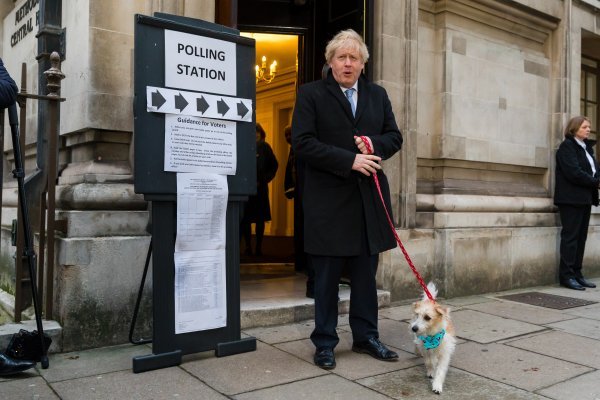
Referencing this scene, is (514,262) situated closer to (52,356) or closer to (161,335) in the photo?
(161,335)

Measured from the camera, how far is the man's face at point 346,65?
152 inches

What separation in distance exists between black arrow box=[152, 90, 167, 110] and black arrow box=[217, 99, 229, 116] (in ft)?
1.35

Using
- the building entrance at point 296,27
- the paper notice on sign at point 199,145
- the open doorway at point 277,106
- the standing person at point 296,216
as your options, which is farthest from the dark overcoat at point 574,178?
the paper notice on sign at point 199,145

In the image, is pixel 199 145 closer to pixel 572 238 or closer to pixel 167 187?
pixel 167 187

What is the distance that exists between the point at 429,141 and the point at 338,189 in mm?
3021

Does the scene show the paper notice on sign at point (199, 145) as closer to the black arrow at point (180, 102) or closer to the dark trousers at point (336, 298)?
the black arrow at point (180, 102)

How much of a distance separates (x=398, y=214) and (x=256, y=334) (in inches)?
84.9

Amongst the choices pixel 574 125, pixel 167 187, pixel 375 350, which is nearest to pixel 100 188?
pixel 167 187

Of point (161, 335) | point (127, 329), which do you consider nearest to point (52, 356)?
point (127, 329)

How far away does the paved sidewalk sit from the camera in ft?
11.0

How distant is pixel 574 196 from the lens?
23.7ft

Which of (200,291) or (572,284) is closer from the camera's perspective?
(200,291)

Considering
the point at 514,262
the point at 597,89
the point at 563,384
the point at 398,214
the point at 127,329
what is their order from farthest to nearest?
1. the point at 597,89
2. the point at 514,262
3. the point at 398,214
4. the point at 127,329
5. the point at 563,384

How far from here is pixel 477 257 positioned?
6.59m
